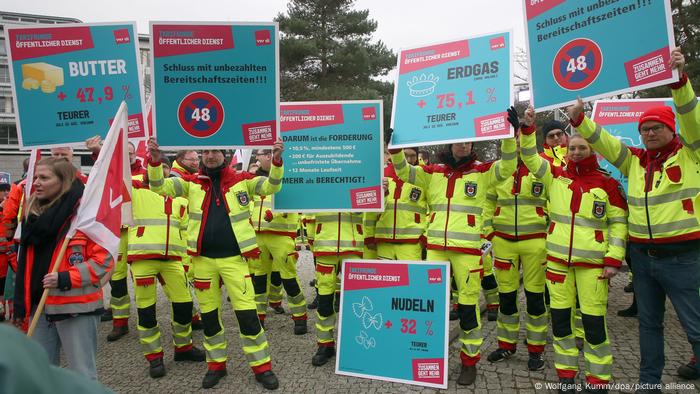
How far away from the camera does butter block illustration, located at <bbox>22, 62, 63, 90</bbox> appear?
16.2 feet

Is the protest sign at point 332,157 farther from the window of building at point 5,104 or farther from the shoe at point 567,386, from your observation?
the window of building at point 5,104

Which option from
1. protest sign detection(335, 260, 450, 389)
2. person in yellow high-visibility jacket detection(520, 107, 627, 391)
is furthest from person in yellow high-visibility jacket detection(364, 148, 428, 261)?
person in yellow high-visibility jacket detection(520, 107, 627, 391)

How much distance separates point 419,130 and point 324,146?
1107 mm

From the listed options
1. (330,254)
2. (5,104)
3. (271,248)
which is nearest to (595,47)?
(330,254)

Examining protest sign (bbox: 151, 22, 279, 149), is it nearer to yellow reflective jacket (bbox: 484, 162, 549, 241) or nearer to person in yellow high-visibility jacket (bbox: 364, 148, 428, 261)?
person in yellow high-visibility jacket (bbox: 364, 148, 428, 261)

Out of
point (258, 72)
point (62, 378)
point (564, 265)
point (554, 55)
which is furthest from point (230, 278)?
point (62, 378)

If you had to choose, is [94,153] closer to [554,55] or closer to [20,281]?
[20,281]

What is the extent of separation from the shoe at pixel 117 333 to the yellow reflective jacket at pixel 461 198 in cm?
440

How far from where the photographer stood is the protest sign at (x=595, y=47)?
146 inches

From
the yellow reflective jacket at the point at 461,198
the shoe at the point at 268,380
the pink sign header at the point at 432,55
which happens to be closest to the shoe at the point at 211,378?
the shoe at the point at 268,380

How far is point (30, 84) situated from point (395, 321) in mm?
4377

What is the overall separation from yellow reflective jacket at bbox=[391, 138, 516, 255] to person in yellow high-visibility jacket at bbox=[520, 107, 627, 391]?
0.37 meters

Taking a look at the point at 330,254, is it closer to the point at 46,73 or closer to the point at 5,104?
the point at 46,73

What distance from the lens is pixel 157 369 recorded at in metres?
5.21
